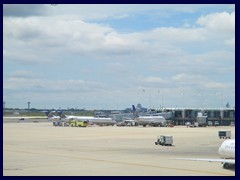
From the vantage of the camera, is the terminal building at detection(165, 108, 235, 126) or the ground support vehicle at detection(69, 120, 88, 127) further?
the terminal building at detection(165, 108, 235, 126)

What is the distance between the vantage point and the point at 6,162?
49344mm

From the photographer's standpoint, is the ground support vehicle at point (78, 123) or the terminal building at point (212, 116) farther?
the terminal building at point (212, 116)

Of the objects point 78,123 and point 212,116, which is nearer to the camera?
point 78,123
